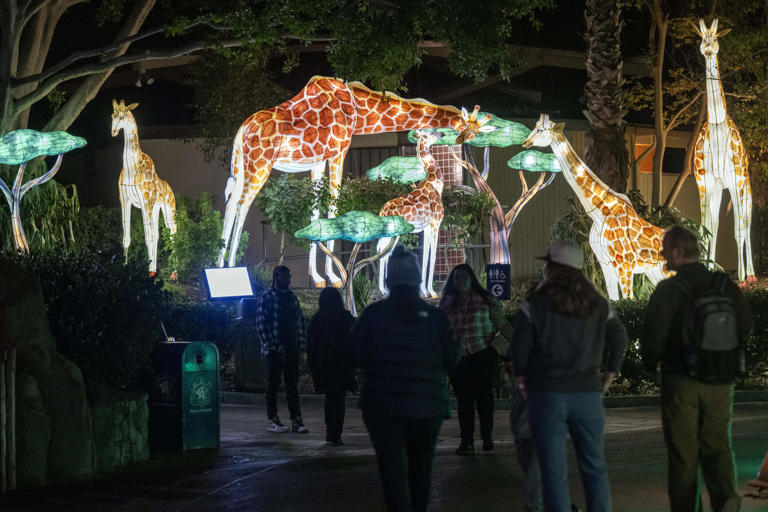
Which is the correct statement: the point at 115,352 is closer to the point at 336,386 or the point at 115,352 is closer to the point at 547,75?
the point at 336,386

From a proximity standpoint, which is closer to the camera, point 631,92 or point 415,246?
point 415,246

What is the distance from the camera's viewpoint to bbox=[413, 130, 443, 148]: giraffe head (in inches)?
828

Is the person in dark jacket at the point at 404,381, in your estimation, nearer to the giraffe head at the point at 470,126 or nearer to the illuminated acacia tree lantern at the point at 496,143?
the giraffe head at the point at 470,126

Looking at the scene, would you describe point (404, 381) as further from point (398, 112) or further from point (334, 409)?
point (398, 112)

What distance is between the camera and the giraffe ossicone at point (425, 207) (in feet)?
66.2

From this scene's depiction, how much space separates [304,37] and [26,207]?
8015mm

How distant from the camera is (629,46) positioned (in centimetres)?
3144

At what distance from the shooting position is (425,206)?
20.4 m

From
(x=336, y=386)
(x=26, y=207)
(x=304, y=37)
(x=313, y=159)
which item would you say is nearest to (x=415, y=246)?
(x=313, y=159)

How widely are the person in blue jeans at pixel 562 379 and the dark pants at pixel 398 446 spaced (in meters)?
0.62

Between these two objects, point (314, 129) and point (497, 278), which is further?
point (314, 129)

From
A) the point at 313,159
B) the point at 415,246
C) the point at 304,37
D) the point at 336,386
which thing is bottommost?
the point at 336,386

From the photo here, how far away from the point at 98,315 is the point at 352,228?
760cm

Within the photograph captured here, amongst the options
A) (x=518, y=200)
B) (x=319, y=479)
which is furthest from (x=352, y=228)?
(x=319, y=479)
